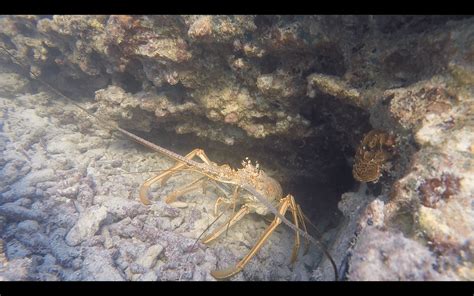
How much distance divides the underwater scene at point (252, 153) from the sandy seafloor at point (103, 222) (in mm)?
21

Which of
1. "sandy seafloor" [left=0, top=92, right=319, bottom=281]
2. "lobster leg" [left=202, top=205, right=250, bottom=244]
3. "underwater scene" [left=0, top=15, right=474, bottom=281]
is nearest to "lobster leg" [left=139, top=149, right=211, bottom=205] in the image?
"underwater scene" [left=0, top=15, right=474, bottom=281]

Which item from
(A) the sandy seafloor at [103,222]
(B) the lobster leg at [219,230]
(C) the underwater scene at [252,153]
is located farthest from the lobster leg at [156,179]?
(B) the lobster leg at [219,230]

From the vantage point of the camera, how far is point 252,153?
5219mm

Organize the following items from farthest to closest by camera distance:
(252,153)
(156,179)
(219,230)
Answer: (252,153)
(156,179)
(219,230)

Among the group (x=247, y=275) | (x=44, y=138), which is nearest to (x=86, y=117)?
(x=44, y=138)

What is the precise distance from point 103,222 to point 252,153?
2.54m

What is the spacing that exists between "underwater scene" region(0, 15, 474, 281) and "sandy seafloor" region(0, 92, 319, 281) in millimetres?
21

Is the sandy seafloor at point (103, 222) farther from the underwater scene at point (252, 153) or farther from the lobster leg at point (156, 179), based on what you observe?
the lobster leg at point (156, 179)

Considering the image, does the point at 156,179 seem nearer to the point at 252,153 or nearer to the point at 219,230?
the point at 219,230

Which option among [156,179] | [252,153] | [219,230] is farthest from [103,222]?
[252,153]

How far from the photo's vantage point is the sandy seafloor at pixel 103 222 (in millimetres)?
3432

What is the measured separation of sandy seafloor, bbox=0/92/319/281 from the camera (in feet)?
11.3
